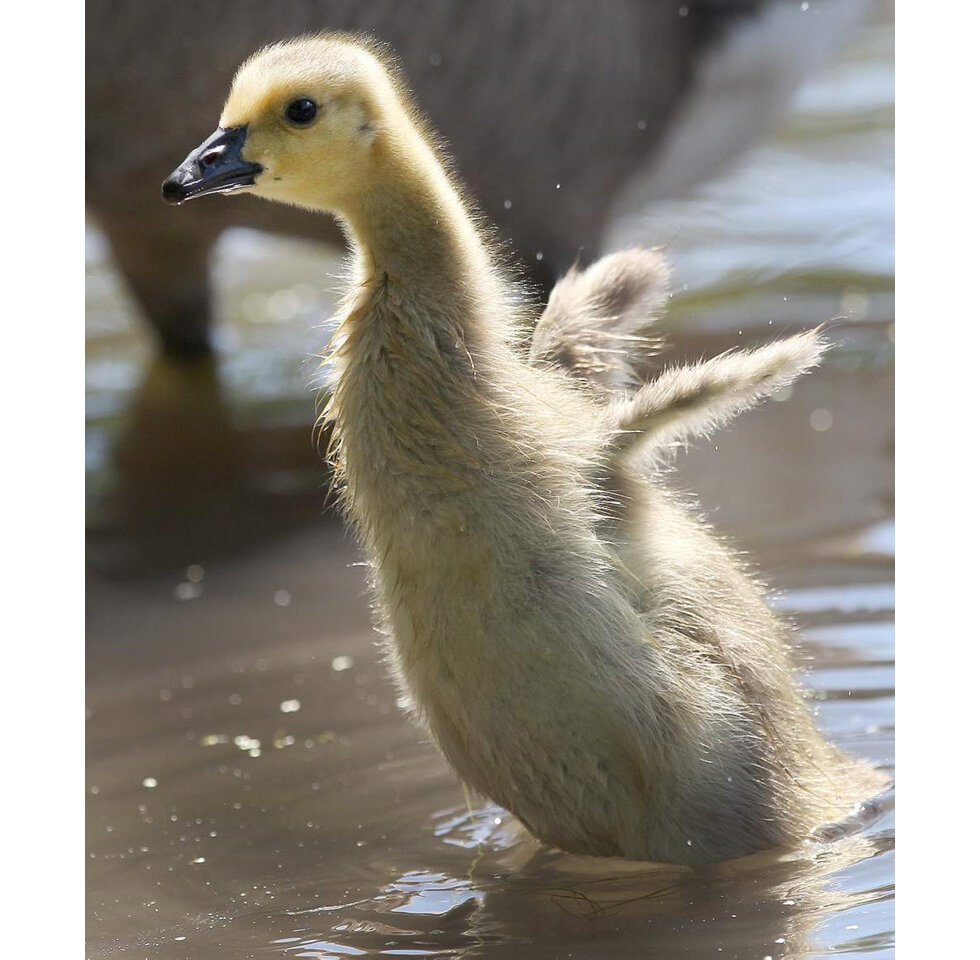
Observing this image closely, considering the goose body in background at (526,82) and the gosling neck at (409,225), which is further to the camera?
the goose body in background at (526,82)

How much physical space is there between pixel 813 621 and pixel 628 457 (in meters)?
0.75

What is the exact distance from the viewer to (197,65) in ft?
8.92

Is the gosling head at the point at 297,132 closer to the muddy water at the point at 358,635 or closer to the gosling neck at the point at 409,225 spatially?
the gosling neck at the point at 409,225

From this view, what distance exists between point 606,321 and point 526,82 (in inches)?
40.5

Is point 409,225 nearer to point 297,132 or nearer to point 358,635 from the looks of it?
point 297,132

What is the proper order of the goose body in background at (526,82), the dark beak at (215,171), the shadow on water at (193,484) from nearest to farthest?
the dark beak at (215,171) → the goose body in background at (526,82) → the shadow on water at (193,484)

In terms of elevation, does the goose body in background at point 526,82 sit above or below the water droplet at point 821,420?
above

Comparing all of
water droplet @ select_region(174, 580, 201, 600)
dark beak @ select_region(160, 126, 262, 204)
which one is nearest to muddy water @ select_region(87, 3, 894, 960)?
water droplet @ select_region(174, 580, 201, 600)

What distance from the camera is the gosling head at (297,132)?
165 cm

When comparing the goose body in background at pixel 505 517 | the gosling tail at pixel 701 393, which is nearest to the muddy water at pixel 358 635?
the goose body in background at pixel 505 517

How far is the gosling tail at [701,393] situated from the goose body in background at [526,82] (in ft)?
2.65
